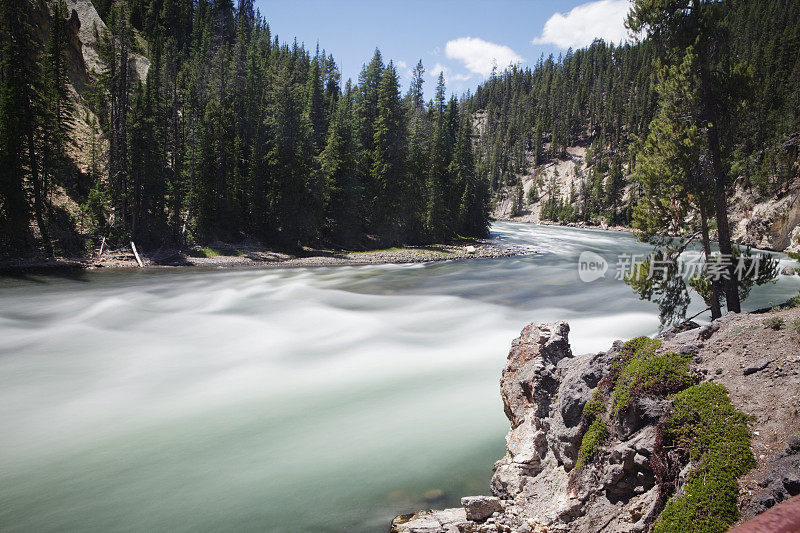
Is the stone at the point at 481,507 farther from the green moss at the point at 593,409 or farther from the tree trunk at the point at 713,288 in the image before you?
the tree trunk at the point at 713,288

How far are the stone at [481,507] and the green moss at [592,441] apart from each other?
1.46 m

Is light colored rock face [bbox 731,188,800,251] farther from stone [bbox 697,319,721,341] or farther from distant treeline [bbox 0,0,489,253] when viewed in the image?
stone [bbox 697,319,721,341]

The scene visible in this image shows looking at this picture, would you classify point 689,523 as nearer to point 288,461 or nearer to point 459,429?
Result: point 459,429

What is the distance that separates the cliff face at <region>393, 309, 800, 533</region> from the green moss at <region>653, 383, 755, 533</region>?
108mm

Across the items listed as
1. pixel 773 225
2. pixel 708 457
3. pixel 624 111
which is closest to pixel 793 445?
pixel 708 457

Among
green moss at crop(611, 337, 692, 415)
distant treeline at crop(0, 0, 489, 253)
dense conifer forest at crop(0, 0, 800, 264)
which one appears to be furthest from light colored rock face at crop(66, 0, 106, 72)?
green moss at crop(611, 337, 692, 415)

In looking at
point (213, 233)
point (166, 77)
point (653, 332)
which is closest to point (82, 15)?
point (166, 77)

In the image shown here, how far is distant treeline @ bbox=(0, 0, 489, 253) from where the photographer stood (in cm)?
3369

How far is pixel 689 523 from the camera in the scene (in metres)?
5.09

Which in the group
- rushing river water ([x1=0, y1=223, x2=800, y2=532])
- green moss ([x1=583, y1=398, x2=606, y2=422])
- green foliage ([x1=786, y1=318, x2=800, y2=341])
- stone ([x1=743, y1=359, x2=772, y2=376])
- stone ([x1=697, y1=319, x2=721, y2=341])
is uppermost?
green foliage ([x1=786, y1=318, x2=800, y2=341])

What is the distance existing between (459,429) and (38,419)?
1119 cm

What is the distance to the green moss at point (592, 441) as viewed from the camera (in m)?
7.19

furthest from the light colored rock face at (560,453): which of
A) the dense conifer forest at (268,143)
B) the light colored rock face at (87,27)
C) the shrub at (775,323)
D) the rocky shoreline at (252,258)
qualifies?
the light colored rock face at (87,27)

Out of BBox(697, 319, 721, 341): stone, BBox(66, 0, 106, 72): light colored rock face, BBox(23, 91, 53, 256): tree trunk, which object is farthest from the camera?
BBox(66, 0, 106, 72): light colored rock face
